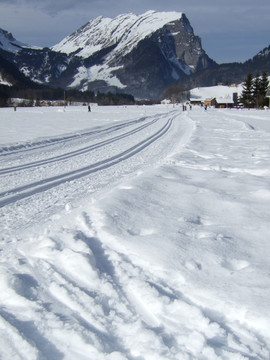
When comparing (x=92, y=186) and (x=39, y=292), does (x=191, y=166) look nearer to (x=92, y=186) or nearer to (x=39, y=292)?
(x=92, y=186)

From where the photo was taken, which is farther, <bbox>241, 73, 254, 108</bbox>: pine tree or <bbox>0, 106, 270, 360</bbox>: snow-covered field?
<bbox>241, 73, 254, 108</bbox>: pine tree

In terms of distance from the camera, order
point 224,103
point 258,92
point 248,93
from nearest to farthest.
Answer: point 258,92
point 248,93
point 224,103

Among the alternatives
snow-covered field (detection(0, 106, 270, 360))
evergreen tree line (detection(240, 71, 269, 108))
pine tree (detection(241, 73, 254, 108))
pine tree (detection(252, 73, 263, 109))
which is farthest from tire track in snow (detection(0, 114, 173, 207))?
pine tree (detection(241, 73, 254, 108))

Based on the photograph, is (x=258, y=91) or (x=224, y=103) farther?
(x=224, y=103)

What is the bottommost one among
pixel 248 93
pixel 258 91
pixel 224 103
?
pixel 224 103

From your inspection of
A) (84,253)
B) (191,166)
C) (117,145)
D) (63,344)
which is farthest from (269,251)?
(117,145)

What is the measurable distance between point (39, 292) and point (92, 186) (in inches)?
152

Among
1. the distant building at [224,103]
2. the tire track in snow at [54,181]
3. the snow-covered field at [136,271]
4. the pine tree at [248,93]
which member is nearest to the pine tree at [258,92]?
the pine tree at [248,93]

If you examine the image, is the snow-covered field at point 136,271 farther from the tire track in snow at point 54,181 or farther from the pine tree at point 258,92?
the pine tree at point 258,92

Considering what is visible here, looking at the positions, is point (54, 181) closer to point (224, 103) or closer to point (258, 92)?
point (258, 92)

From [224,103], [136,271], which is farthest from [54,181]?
[224,103]

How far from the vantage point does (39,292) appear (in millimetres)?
2783

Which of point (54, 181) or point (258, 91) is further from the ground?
point (258, 91)

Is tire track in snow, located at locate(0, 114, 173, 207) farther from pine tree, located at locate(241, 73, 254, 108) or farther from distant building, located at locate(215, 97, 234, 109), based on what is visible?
distant building, located at locate(215, 97, 234, 109)
